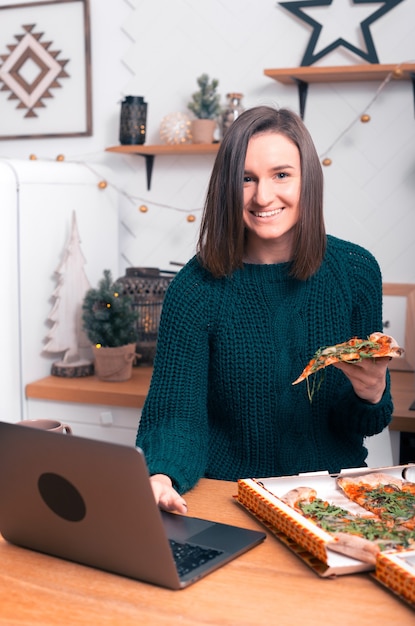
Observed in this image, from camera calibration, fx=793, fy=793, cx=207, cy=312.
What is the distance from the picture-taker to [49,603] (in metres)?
0.99

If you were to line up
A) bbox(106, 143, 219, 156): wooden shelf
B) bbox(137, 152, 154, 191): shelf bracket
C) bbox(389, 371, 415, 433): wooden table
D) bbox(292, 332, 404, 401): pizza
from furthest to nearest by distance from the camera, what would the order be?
1. bbox(137, 152, 154, 191): shelf bracket
2. bbox(106, 143, 219, 156): wooden shelf
3. bbox(389, 371, 415, 433): wooden table
4. bbox(292, 332, 404, 401): pizza

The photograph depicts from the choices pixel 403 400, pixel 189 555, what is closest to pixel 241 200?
pixel 189 555

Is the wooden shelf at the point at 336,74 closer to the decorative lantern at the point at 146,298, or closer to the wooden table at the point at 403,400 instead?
the decorative lantern at the point at 146,298

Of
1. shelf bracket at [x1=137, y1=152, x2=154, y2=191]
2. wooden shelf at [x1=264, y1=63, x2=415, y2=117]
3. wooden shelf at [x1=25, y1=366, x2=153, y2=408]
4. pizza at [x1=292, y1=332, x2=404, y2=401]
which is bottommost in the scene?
wooden shelf at [x1=25, y1=366, x2=153, y2=408]

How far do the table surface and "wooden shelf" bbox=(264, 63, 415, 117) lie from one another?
96 centimetres

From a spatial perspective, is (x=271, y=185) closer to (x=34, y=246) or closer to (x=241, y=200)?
(x=241, y=200)

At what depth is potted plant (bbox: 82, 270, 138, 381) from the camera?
2.59 meters

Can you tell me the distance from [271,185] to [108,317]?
1.08 meters

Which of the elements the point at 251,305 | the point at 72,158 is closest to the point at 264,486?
the point at 251,305

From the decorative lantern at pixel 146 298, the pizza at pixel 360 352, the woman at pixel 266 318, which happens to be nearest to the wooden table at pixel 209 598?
the pizza at pixel 360 352

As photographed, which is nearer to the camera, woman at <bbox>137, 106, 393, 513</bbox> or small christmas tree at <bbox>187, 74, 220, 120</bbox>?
woman at <bbox>137, 106, 393, 513</bbox>

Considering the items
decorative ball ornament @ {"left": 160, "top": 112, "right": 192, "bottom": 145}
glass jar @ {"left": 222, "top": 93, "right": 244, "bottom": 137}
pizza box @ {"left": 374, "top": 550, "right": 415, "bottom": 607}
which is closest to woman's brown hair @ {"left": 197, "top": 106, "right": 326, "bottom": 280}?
pizza box @ {"left": 374, "top": 550, "right": 415, "bottom": 607}

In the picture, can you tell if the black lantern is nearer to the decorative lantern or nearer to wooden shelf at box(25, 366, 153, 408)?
the decorative lantern

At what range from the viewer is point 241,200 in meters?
1.65
